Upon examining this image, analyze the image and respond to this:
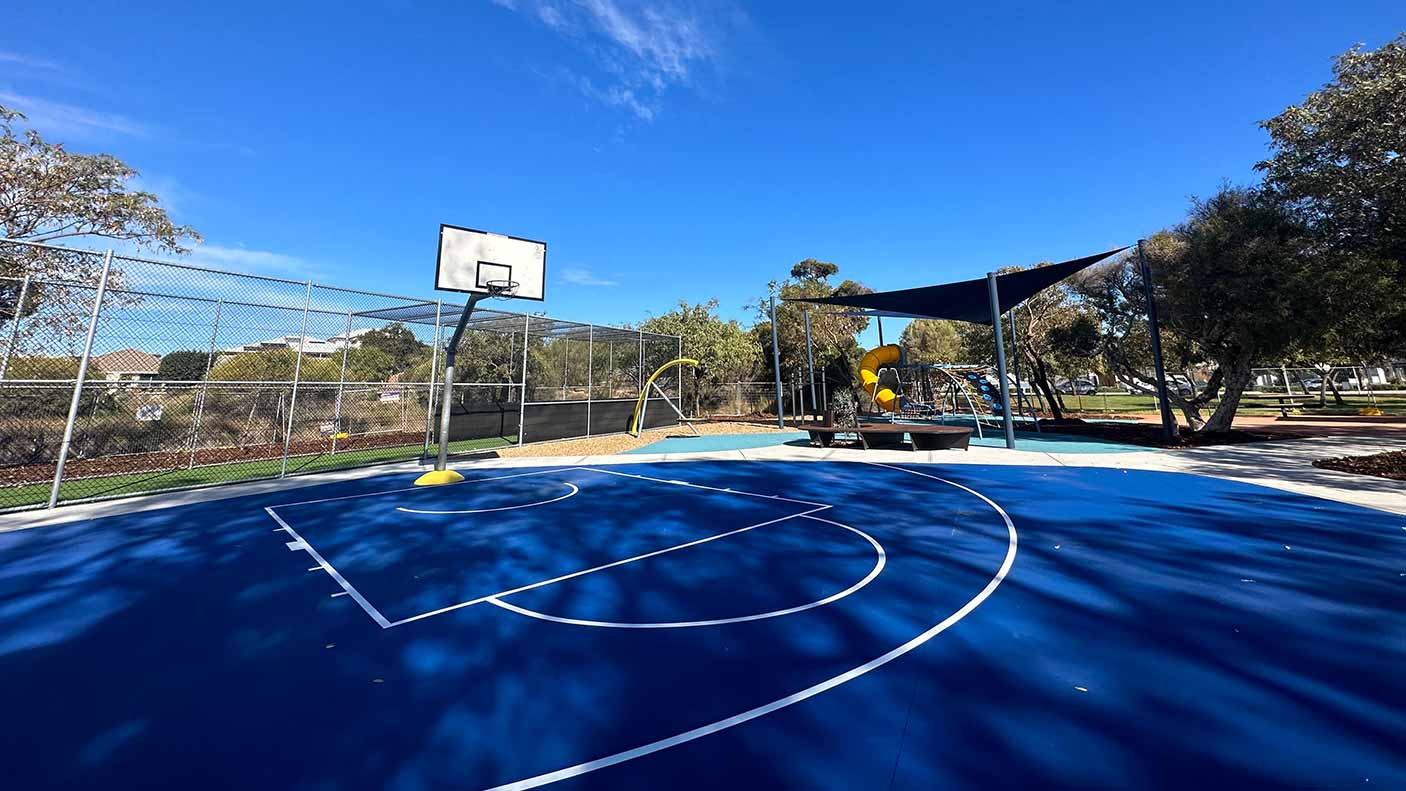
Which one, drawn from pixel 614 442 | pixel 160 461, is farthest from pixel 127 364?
pixel 614 442

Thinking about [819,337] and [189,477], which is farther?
[819,337]

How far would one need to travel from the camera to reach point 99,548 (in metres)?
5.45

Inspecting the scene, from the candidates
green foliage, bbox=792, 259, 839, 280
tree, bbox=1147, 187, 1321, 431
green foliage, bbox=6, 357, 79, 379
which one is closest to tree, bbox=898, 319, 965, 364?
green foliage, bbox=792, 259, 839, 280

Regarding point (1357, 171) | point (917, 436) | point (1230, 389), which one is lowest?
point (917, 436)

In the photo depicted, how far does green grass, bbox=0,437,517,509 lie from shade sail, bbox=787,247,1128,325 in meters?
13.5

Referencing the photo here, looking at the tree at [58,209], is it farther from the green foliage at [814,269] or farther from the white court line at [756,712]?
the green foliage at [814,269]

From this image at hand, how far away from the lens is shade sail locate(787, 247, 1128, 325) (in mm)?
12267

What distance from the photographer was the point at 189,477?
9.98 meters

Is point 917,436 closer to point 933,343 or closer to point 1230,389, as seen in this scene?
point 1230,389

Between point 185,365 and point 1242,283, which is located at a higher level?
point 1242,283

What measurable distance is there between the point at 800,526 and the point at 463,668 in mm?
4199

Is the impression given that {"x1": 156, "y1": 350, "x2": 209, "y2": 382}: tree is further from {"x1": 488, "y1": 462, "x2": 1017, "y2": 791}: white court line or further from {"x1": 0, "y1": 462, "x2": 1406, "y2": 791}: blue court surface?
{"x1": 488, "y1": 462, "x2": 1017, "y2": 791}: white court line

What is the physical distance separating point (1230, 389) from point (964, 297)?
25.3 ft

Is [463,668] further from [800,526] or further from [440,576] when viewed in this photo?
[800,526]
